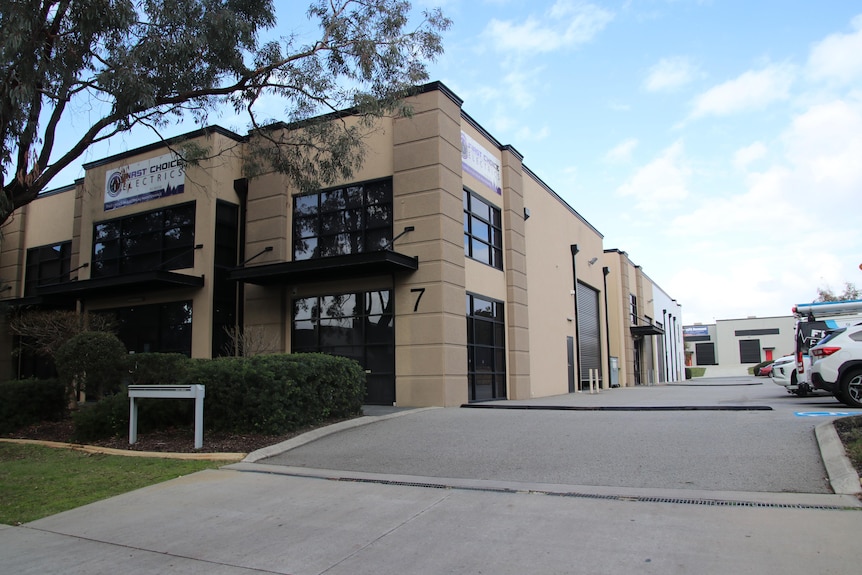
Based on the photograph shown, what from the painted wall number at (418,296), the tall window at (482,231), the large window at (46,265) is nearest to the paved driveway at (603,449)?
the painted wall number at (418,296)

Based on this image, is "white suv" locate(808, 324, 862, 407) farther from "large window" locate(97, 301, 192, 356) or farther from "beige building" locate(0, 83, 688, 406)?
"large window" locate(97, 301, 192, 356)

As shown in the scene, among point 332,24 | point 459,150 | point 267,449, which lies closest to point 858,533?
point 267,449

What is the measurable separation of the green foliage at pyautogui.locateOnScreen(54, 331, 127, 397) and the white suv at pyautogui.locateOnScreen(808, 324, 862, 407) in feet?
46.3

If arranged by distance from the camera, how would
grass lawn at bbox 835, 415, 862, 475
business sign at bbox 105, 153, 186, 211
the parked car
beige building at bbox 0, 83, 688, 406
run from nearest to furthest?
grass lawn at bbox 835, 415, 862, 475, beige building at bbox 0, 83, 688, 406, the parked car, business sign at bbox 105, 153, 186, 211

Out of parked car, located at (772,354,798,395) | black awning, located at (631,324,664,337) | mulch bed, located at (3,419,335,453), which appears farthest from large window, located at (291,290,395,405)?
black awning, located at (631,324,664,337)

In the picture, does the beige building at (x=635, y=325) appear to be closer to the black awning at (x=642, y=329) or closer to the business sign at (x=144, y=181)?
the black awning at (x=642, y=329)

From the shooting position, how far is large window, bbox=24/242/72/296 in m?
23.0

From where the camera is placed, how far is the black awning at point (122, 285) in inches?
669

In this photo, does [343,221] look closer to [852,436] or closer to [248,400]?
[248,400]

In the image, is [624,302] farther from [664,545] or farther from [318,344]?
[664,545]

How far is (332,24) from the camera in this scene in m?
12.0

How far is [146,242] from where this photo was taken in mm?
19688

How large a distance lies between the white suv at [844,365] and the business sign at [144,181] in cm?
1722

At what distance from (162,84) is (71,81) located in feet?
4.52
